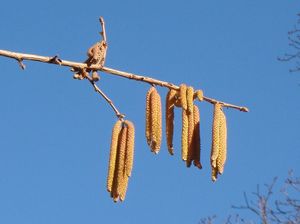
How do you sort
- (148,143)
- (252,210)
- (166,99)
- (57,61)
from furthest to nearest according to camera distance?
1. (252,210)
2. (166,99)
3. (148,143)
4. (57,61)

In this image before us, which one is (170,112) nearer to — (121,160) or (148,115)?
(148,115)

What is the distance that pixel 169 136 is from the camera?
205 centimetres

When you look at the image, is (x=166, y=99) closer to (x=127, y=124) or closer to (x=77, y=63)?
(x=127, y=124)

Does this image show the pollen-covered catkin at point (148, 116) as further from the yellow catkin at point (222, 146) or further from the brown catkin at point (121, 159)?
A: the yellow catkin at point (222, 146)

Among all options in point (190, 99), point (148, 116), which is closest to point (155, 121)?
point (148, 116)

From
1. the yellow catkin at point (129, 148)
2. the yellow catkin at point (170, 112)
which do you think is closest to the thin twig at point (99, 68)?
the yellow catkin at point (170, 112)

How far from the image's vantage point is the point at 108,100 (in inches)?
79.8

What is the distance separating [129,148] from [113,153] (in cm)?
5

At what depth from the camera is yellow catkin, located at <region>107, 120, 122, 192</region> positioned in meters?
1.88

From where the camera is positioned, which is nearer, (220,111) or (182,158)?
(182,158)

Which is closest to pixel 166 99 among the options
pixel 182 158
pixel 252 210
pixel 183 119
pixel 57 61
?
pixel 183 119

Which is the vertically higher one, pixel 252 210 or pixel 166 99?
pixel 252 210

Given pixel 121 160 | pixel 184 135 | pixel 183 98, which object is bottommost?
pixel 121 160

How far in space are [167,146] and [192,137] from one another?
81mm
